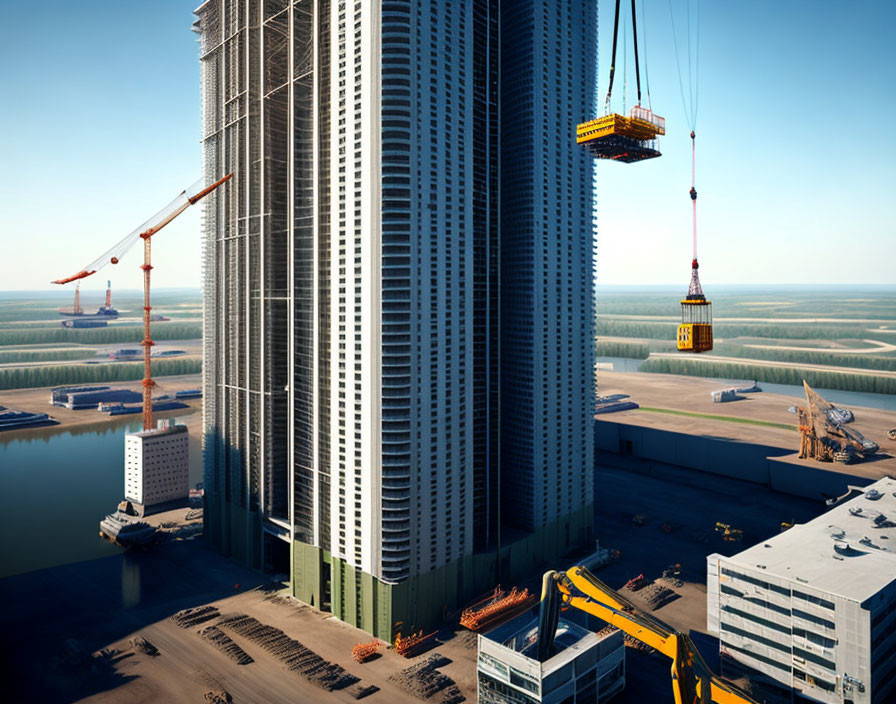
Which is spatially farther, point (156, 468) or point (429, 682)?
point (156, 468)

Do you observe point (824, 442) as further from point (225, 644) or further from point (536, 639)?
point (225, 644)

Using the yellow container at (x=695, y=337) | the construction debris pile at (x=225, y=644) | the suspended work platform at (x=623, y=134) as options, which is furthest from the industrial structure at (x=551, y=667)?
the suspended work platform at (x=623, y=134)

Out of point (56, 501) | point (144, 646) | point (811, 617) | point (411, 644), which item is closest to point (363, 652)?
point (411, 644)

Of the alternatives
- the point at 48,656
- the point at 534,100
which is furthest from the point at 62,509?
the point at 534,100

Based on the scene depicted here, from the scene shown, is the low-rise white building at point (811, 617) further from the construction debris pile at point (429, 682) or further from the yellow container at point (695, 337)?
the yellow container at point (695, 337)

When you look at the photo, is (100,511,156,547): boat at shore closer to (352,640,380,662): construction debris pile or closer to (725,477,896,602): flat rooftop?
(352,640,380,662): construction debris pile

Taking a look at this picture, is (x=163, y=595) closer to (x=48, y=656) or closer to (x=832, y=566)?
(x=48, y=656)
